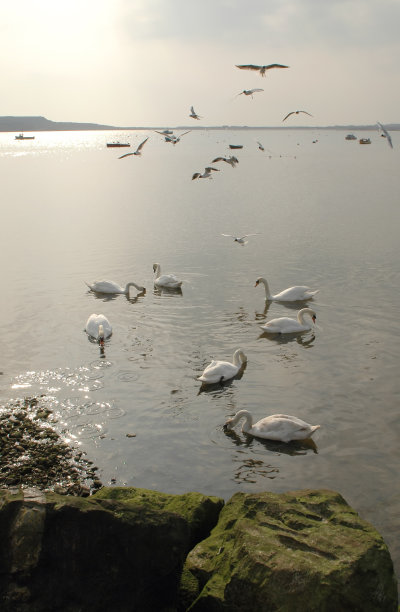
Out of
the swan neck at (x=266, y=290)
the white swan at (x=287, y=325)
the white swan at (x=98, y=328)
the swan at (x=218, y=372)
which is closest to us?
the swan at (x=218, y=372)

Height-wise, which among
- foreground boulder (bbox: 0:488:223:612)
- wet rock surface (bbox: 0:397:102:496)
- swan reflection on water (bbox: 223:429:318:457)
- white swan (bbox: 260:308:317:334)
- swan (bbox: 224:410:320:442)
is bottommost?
wet rock surface (bbox: 0:397:102:496)

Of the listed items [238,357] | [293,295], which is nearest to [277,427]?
[238,357]

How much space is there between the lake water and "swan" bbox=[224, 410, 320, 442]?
0.22 meters

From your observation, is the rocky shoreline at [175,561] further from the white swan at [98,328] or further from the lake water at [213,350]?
the white swan at [98,328]

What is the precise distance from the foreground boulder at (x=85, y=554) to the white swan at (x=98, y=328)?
33.7 ft

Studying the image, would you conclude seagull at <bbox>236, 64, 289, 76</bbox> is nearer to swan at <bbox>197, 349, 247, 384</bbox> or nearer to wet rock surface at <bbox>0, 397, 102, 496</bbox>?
swan at <bbox>197, 349, 247, 384</bbox>

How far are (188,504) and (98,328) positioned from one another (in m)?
9.85

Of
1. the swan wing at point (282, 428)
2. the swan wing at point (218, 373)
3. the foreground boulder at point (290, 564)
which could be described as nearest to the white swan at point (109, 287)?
→ the swan wing at point (218, 373)

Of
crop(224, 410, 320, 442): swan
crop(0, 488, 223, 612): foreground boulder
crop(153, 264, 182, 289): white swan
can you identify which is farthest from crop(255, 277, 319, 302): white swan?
crop(0, 488, 223, 612): foreground boulder

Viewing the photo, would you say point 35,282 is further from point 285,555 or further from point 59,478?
point 285,555

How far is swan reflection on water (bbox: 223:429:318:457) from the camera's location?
11477 millimetres

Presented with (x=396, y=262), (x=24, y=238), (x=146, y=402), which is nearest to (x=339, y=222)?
(x=396, y=262)

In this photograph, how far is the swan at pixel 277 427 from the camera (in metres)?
11.4

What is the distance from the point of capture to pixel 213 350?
1641 cm
